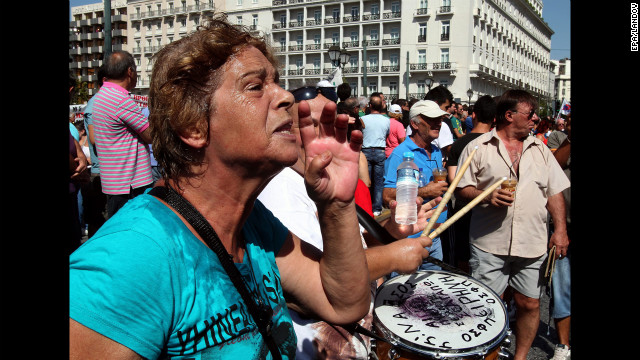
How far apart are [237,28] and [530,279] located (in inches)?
136

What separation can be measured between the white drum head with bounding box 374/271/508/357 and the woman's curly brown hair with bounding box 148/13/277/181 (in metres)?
1.25

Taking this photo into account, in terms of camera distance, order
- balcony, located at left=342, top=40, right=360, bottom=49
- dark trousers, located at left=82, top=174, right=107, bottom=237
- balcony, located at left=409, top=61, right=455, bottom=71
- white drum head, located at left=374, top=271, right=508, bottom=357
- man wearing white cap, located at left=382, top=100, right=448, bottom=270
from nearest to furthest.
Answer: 1. white drum head, located at left=374, top=271, right=508, bottom=357
2. man wearing white cap, located at left=382, top=100, right=448, bottom=270
3. dark trousers, located at left=82, top=174, right=107, bottom=237
4. balcony, located at left=409, top=61, right=455, bottom=71
5. balcony, located at left=342, top=40, right=360, bottom=49

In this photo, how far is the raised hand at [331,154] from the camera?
1481 millimetres

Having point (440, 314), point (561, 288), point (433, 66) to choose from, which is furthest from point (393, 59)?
point (440, 314)

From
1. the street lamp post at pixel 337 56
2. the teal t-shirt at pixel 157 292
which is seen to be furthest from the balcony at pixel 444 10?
the teal t-shirt at pixel 157 292

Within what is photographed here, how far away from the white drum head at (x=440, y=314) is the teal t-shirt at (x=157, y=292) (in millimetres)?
942

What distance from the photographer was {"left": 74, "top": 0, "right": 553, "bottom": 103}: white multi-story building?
58219 millimetres

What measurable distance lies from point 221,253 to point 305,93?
198cm

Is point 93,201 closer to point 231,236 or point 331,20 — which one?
point 231,236

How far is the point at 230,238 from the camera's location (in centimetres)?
149

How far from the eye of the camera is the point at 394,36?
63031 millimetres

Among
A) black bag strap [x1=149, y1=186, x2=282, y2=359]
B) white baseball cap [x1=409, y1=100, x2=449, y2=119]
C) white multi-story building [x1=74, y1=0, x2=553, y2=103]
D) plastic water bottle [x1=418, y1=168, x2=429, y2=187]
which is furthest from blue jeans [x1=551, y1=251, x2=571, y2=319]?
white multi-story building [x1=74, y1=0, x2=553, y2=103]

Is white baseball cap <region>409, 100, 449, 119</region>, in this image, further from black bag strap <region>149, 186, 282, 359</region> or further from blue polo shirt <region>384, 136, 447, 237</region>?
black bag strap <region>149, 186, 282, 359</region>
